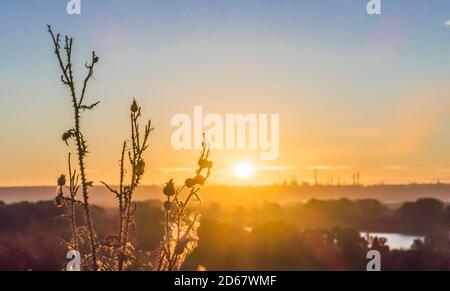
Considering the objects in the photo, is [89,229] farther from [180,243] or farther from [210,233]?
[210,233]

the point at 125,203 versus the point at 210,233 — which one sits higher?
the point at 125,203

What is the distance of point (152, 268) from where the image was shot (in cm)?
504

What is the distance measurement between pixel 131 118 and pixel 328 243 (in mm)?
65387

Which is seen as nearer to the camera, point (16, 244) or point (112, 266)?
point (112, 266)

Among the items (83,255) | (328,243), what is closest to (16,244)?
(83,255)

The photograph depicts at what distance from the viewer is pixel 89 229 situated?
4820 mm

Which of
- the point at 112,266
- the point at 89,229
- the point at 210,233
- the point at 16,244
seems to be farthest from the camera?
the point at 210,233

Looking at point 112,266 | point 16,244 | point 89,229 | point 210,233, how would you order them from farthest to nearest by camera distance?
point 210,233 → point 16,244 → point 112,266 → point 89,229

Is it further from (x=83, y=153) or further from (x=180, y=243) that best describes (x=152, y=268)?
(x=83, y=153)

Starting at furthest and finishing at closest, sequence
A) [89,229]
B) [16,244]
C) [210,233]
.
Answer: [210,233]
[16,244]
[89,229]
